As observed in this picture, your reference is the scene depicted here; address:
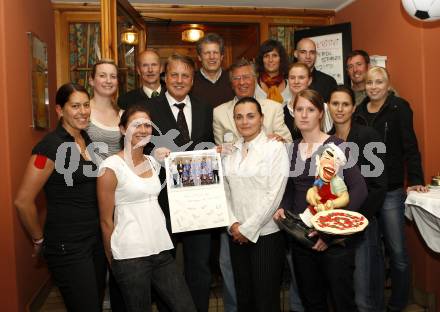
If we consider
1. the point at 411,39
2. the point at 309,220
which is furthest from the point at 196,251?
the point at 411,39

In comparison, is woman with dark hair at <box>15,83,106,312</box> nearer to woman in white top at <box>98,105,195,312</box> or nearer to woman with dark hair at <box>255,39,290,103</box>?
woman in white top at <box>98,105,195,312</box>

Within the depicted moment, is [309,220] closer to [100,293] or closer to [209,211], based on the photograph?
[209,211]

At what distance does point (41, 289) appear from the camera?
3.60 meters

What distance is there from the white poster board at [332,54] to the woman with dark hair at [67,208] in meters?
3.35

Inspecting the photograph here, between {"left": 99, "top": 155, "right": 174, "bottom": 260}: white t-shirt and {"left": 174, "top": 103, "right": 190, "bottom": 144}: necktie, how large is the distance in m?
0.55

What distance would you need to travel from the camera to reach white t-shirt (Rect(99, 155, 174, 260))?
2.09 m

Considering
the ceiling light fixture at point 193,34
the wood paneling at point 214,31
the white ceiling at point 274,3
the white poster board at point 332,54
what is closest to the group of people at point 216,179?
the white poster board at point 332,54

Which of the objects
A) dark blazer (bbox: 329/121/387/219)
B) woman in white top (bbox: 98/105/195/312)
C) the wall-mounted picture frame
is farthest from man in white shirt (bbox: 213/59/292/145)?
the wall-mounted picture frame

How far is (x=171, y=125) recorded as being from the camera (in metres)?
2.63

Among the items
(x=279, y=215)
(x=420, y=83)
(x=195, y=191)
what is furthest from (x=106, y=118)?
(x=420, y=83)

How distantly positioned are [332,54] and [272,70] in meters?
1.64

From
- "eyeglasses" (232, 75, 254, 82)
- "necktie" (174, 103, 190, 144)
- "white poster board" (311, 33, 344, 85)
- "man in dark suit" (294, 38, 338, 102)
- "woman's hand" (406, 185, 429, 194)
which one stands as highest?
"white poster board" (311, 33, 344, 85)

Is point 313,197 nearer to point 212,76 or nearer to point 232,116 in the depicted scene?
point 232,116

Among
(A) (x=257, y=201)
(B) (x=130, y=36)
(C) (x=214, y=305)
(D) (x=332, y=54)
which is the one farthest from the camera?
(D) (x=332, y=54)
